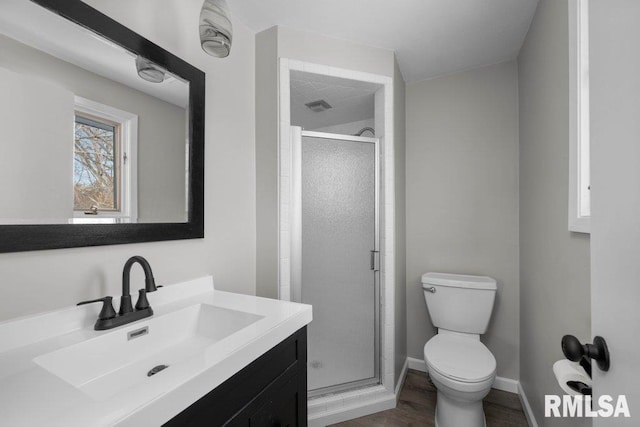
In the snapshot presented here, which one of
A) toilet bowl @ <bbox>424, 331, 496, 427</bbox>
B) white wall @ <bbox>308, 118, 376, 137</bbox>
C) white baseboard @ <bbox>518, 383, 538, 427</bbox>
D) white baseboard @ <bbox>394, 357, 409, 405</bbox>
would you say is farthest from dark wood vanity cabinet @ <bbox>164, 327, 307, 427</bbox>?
white wall @ <bbox>308, 118, 376, 137</bbox>

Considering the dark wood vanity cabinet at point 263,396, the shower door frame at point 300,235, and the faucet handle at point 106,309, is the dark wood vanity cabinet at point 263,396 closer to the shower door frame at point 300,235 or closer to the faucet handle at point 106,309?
the faucet handle at point 106,309

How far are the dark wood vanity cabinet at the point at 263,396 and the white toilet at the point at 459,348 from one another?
0.87 metres

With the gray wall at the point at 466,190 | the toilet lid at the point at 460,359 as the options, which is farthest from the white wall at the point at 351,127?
the toilet lid at the point at 460,359

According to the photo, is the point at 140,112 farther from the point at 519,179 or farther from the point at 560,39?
the point at 519,179

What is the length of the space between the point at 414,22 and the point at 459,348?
1.99 meters

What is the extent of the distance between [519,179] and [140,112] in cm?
231

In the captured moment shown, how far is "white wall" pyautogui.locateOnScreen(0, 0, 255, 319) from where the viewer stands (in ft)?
2.76

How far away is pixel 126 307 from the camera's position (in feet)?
3.13

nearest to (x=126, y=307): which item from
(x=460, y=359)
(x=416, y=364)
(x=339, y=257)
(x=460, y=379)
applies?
(x=339, y=257)

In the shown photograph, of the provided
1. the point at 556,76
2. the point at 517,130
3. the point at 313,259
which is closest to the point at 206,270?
the point at 313,259

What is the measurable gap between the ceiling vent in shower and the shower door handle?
123 centimetres

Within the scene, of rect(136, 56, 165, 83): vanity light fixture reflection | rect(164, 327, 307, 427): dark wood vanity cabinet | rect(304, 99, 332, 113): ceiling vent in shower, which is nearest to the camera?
rect(164, 327, 307, 427): dark wood vanity cabinet

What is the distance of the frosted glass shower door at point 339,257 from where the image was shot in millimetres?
1788

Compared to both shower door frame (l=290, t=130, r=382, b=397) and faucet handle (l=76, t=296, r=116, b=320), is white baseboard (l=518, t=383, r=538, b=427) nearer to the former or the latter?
shower door frame (l=290, t=130, r=382, b=397)
